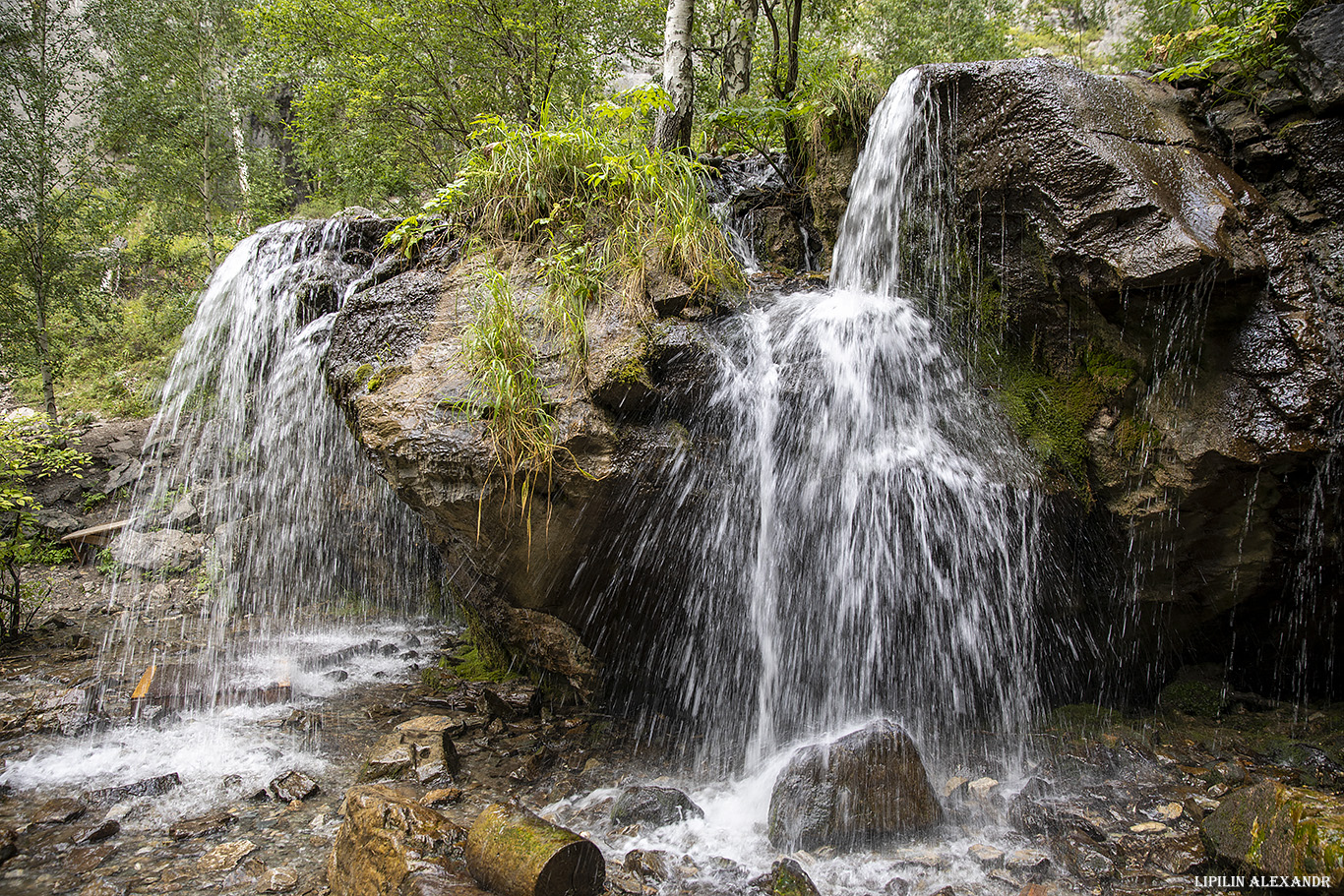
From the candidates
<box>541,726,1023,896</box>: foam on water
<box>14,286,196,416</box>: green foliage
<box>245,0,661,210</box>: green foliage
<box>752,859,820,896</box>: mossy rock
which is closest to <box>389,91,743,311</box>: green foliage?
<box>541,726,1023,896</box>: foam on water

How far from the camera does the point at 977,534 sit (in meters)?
4.29

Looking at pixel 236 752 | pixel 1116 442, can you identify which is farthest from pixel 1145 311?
pixel 236 752

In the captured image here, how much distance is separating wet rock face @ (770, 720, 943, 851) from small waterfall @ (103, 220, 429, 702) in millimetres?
5107

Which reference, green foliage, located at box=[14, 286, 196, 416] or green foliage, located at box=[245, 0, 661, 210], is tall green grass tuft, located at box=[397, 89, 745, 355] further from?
green foliage, located at box=[14, 286, 196, 416]

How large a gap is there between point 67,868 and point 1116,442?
659 centimetres

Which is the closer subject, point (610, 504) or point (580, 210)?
point (610, 504)

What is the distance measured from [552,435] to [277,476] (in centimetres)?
513

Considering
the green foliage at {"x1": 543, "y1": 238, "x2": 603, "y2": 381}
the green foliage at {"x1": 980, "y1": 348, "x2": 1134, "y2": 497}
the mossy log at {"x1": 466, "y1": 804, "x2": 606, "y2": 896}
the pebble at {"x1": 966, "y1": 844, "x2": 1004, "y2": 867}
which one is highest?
the green foliage at {"x1": 543, "y1": 238, "x2": 603, "y2": 381}

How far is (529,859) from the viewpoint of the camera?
112 inches

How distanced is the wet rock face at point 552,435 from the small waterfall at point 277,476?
72.8 inches

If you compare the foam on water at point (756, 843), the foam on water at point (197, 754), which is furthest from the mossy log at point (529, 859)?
the foam on water at point (197, 754)

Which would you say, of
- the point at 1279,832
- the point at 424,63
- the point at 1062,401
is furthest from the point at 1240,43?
the point at 424,63

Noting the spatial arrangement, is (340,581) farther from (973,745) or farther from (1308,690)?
(1308,690)

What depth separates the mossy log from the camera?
2814mm
